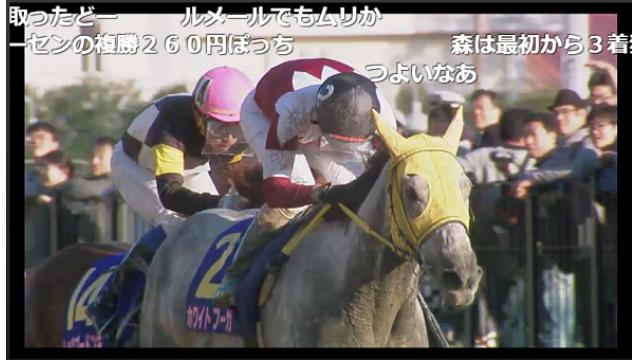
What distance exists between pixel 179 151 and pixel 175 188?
227 mm

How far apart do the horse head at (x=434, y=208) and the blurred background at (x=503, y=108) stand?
65.0 inches

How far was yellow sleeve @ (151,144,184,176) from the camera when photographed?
7.97 meters

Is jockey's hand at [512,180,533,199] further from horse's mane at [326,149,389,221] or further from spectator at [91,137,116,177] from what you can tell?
spectator at [91,137,116,177]

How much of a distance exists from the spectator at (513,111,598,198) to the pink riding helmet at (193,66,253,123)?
4.67 ft

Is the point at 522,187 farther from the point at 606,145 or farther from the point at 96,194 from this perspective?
the point at 96,194

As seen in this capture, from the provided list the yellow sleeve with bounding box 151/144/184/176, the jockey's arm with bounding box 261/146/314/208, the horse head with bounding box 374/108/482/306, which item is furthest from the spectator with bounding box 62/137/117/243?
the horse head with bounding box 374/108/482/306

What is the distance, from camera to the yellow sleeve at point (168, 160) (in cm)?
797

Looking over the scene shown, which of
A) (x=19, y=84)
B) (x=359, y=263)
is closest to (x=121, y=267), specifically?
(x=19, y=84)

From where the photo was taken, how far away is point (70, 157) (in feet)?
30.5

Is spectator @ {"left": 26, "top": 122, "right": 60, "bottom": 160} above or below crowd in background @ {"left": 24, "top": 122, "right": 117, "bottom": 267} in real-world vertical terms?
above

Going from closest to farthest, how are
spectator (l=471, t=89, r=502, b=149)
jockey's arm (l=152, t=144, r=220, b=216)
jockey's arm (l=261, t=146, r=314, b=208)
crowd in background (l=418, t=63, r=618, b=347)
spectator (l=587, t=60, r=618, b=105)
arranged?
jockey's arm (l=261, t=146, r=314, b=208), jockey's arm (l=152, t=144, r=220, b=216), crowd in background (l=418, t=63, r=618, b=347), spectator (l=587, t=60, r=618, b=105), spectator (l=471, t=89, r=502, b=149)

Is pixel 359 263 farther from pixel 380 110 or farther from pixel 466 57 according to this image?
pixel 466 57

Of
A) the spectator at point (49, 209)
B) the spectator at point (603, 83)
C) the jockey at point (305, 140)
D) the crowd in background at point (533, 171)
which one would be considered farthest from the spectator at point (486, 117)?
the spectator at point (49, 209)

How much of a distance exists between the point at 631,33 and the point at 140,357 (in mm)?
2835
